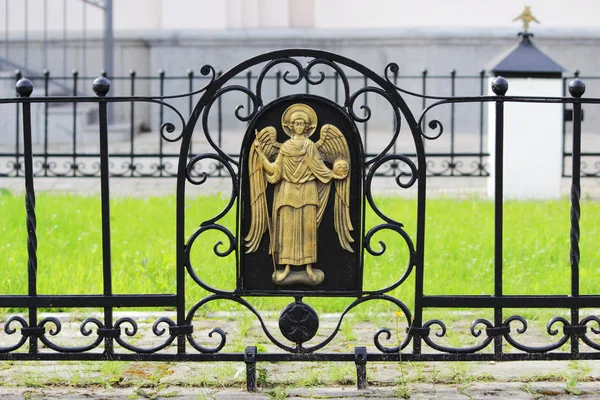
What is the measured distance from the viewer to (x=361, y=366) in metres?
4.25

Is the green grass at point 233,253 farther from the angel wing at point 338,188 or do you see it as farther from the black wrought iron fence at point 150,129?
the black wrought iron fence at point 150,129

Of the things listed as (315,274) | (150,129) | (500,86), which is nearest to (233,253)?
(315,274)

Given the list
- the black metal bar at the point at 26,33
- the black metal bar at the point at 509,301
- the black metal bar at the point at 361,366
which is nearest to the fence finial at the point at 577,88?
the black metal bar at the point at 509,301

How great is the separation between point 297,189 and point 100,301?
941mm

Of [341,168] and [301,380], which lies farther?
[301,380]

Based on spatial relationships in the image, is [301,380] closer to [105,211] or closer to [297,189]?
[297,189]

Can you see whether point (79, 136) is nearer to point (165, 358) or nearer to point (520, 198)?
point (520, 198)

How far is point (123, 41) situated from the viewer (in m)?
17.3

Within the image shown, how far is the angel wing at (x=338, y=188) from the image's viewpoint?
422cm

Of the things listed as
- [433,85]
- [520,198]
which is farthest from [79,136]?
[520,198]

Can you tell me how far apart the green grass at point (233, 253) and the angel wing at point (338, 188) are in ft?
4.77

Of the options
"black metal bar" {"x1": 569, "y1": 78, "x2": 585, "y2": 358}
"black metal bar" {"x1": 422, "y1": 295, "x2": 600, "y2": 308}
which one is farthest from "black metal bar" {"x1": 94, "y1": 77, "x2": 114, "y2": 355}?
"black metal bar" {"x1": 569, "y1": 78, "x2": 585, "y2": 358}

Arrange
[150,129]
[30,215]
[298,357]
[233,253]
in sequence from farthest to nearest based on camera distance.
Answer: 1. [150,129]
2. [233,253]
3. [30,215]
4. [298,357]

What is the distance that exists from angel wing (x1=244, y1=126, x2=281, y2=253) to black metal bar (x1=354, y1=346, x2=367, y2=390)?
0.61 meters
